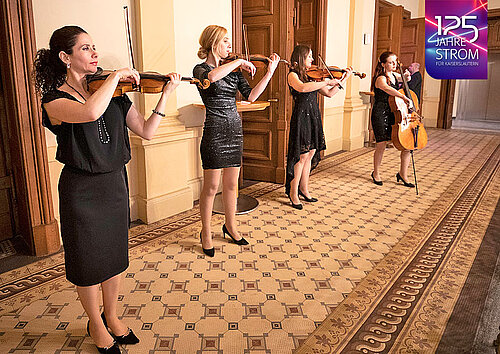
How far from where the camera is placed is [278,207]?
4566 mm

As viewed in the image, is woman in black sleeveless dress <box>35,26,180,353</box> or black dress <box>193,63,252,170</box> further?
black dress <box>193,63,252,170</box>

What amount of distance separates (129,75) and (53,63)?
34cm

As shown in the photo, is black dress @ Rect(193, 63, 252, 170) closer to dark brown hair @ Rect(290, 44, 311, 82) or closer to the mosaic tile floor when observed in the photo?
the mosaic tile floor

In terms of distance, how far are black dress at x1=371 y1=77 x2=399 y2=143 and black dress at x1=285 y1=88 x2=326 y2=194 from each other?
1025 mm

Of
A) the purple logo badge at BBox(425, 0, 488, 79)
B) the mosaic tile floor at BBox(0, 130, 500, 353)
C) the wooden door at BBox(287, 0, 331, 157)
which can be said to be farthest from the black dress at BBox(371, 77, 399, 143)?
the purple logo badge at BBox(425, 0, 488, 79)

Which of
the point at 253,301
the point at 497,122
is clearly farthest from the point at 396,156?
the point at 497,122

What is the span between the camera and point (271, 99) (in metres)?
5.51

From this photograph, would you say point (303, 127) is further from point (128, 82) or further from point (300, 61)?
point (128, 82)

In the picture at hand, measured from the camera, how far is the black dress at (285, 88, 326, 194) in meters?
4.32

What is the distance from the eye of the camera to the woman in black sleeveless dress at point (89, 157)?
1.79 m

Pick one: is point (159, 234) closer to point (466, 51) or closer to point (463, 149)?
point (463, 149)

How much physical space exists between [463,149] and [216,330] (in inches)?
293

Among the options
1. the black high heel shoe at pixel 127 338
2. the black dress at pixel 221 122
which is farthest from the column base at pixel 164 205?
the black high heel shoe at pixel 127 338

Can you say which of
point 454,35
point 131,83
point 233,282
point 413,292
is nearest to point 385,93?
point 413,292
